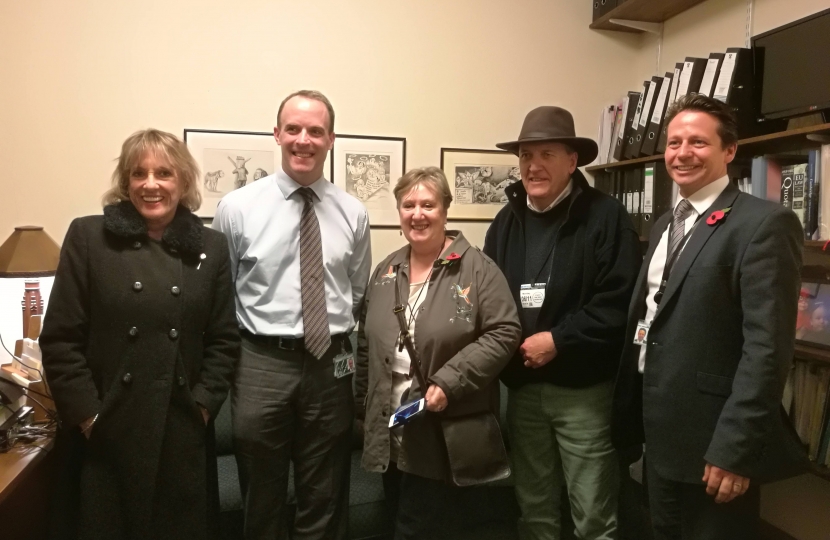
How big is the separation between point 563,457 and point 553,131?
116 cm

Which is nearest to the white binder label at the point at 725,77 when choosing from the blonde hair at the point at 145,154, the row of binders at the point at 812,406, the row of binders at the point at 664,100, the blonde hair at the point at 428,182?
the row of binders at the point at 664,100

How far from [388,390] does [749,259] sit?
3.58 ft

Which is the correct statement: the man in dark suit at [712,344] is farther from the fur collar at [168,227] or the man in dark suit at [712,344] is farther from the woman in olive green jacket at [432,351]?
the fur collar at [168,227]

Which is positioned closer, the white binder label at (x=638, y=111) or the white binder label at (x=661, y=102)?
the white binder label at (x=661, y=102)

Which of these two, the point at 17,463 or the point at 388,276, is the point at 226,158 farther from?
the point at 17,463

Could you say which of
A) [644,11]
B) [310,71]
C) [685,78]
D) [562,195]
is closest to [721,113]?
[562,195]

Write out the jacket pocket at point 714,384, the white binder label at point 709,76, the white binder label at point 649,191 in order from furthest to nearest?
the white binder label at point 649,191, the white binder label at point 709,76, the jacket pocket at point 714,384

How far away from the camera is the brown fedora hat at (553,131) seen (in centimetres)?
196

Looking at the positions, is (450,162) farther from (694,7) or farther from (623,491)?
(623,491)

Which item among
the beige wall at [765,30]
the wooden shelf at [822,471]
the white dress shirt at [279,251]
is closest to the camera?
the white dress shirt at [279,251]

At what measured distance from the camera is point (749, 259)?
1.43 metres

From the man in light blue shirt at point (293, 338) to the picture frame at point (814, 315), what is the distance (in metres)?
1.69

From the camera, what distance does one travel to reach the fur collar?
155cm

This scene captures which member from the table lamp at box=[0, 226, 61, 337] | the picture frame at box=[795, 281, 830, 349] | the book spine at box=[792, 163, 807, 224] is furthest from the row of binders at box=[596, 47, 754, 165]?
the table lamp at box=[0, 226, 61, 337]
